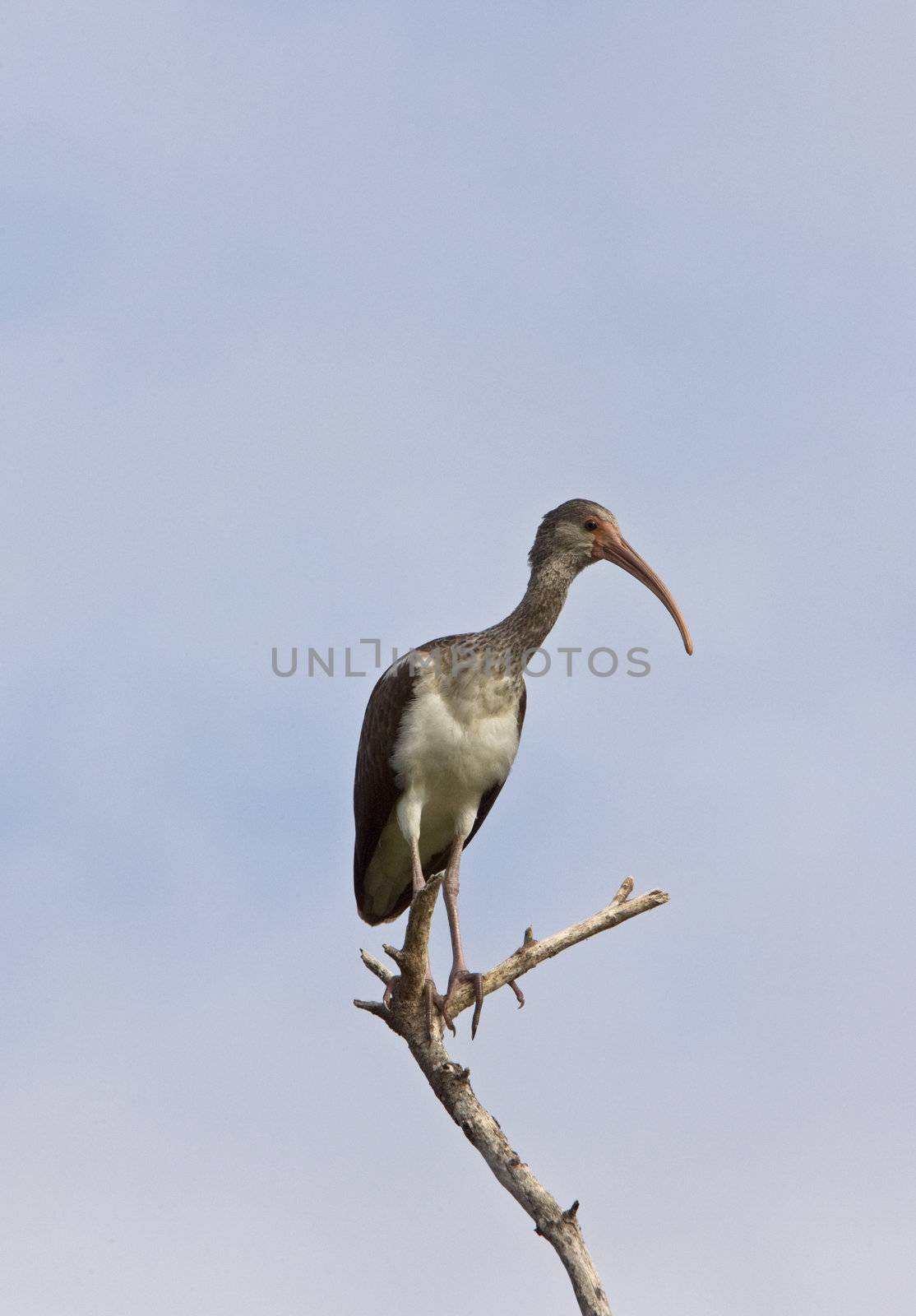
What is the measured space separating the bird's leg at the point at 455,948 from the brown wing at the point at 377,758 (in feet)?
1.67

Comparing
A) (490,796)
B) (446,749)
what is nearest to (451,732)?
(446,749)

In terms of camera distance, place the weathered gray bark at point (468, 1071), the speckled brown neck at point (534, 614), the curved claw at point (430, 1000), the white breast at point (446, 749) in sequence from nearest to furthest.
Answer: the weathered gray bark at point (468, 1071)
the curved claw at point (430, 1000)
the white breast at point (446, 749)
the speckled brown neck at point (534, 614)

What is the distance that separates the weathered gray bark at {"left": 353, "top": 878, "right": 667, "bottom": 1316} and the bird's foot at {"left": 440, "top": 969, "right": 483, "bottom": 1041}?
40mm

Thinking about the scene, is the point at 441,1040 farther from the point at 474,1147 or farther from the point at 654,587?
the point at 654,587

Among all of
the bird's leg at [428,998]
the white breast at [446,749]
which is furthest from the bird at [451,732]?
the bird's leg at [428,998]

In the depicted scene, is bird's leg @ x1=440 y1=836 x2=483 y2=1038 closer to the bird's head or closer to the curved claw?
the curved claw

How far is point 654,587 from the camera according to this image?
1112 centimetres

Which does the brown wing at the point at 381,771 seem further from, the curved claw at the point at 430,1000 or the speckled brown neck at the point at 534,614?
the curved claw at the point at 430,1000

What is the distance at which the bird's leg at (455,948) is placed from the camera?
8953mm

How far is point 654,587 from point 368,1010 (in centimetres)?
384

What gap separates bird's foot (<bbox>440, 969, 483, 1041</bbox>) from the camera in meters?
8.88

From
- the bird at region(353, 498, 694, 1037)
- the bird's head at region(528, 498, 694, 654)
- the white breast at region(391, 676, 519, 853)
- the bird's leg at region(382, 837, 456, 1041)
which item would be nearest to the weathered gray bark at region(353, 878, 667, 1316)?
the bird's leg at region(382, 837, 456, 1041)

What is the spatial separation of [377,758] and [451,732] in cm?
55

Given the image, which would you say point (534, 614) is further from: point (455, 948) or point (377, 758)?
point (455, 948)
